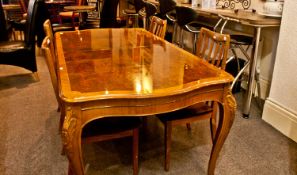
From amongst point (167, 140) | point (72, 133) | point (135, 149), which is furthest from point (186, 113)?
point (72, 133)

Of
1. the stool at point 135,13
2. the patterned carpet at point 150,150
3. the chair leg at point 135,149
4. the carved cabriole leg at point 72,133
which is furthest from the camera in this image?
the stool at point 135,13

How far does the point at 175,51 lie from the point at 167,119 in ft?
1.70

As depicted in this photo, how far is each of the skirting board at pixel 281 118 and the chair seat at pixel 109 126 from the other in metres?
1.46

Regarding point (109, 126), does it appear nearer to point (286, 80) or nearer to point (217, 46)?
point (217, 46)

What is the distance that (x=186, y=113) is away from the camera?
6.19 feet

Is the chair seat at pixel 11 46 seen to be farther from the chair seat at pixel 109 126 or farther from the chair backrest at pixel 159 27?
the chair seat at pixel 109 126

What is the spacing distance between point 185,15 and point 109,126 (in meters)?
2.00

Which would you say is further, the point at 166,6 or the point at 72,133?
the point at 166,6

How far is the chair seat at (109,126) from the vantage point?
166 centimetres

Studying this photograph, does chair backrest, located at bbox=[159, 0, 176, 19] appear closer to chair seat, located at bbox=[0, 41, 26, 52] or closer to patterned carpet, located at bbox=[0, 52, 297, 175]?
patterned carpet, located at bbox=[0, 52, 297, 175]

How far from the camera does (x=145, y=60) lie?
183cm

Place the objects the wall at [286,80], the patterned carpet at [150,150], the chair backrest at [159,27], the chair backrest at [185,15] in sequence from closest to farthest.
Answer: the patterned carpet at [150,150] < the wall at [286,80] < the chair backrest at [159,27] < the chair backrest at [185,15]

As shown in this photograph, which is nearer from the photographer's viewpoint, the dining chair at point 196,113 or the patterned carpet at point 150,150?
the dining chair at point 196,113

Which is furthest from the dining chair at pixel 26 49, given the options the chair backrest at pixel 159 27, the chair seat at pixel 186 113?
the chair seat at pixel 186 113
